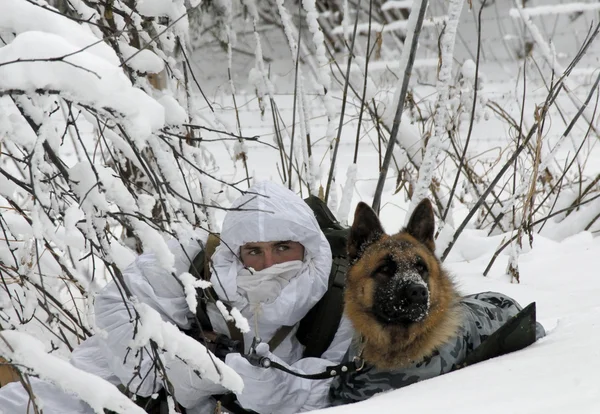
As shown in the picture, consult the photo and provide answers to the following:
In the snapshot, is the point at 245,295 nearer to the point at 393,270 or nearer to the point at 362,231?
the point at 362,231

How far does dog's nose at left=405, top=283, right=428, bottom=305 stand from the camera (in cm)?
282

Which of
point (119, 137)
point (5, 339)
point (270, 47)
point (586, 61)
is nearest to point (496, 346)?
point (119, 137)

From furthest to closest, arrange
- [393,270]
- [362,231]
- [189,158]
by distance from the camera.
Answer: [189,158], [362,231], [393,270]

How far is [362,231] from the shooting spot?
126 inches

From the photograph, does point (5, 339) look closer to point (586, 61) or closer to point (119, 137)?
point (119, 137)

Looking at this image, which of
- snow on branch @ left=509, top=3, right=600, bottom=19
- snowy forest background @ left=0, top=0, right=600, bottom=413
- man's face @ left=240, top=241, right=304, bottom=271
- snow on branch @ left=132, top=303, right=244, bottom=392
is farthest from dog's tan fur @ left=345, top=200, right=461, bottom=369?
snow on branch @ left=509, top=3, right=600, bottom=19

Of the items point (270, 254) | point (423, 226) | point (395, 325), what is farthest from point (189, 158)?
point (395, 325)

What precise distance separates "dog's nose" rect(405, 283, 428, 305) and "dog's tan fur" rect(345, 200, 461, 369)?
0.35ft

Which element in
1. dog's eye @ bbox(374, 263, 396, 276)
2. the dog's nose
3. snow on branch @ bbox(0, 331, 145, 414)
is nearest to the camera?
snow on branch @ bbox(0, 331, 145, 414)

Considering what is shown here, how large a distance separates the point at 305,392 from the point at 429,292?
0.62 metres

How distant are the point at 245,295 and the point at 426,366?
0.83 metres

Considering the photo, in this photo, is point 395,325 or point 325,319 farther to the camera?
point 325,319

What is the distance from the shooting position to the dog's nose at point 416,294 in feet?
9.27

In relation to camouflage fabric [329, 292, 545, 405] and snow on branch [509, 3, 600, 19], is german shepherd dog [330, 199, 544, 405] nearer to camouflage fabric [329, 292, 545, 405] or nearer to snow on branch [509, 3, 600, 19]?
camouflage fabric [329, 292, 545, 405]
